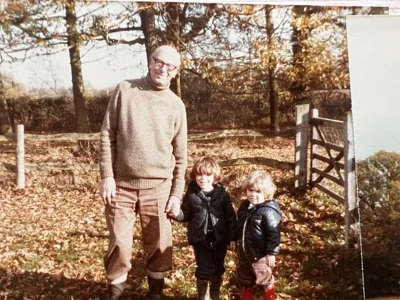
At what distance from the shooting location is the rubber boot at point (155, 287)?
12.4 feet

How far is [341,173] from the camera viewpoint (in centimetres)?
421

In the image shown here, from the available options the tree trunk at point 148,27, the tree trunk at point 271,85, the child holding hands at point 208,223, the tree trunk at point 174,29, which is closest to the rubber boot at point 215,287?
the child holding hands at point 208,223

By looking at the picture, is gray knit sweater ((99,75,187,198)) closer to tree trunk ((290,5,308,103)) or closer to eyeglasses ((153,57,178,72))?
eyeglasses ((153,57,178,72))

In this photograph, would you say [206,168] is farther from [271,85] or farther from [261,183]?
[271,85]

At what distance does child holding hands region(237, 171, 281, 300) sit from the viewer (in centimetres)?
375

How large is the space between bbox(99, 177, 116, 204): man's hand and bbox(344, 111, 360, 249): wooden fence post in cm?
191

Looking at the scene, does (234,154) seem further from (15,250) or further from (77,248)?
(15,250)

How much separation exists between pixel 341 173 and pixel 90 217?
2047mm

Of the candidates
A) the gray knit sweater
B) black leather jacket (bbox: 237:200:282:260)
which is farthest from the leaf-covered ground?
the gray knit sweater

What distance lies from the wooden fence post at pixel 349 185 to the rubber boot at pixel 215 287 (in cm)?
114

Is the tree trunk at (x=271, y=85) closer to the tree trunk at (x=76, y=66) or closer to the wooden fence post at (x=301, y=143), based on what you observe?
the wooden fence post at (x=301, y=143)

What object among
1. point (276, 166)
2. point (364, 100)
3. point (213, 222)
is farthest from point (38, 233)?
point (364, 100)

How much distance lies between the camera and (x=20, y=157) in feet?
12.3

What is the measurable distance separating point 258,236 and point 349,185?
3.27 feet
